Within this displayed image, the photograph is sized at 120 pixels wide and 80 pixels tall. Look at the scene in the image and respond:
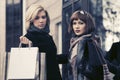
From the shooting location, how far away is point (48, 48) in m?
5.50

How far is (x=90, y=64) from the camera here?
17.2 feet

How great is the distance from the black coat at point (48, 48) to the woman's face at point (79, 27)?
31cm

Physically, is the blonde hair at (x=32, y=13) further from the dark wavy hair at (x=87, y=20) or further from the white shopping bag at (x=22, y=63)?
the white shopping bag at (x=22, y=63)

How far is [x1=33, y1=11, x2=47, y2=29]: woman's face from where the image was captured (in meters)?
5.54

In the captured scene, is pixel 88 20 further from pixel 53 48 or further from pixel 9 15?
pixel 9 15

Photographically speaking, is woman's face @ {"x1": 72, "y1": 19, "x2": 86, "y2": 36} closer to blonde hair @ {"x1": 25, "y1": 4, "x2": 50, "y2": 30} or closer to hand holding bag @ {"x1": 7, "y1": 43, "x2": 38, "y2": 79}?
blonde hair @ {"x1": 25, "y1": 4, "x2": 50, "y2": 30}

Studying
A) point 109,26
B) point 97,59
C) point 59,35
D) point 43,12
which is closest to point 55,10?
point 59,35

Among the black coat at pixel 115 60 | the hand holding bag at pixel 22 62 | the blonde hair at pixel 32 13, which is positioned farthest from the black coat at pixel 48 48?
the black coat at pixel 115 60

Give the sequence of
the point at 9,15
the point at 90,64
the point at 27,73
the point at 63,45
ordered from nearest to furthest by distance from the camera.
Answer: the point at 27,73, the point at 90,64, the point at 63,45, the point at 9,15

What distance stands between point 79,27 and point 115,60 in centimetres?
54

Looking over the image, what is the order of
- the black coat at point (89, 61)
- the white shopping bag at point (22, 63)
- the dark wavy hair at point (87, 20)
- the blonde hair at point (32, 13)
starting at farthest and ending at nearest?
the blonde hair at point (32, 13) < the dark wavy hair at point (87, 20) < the black coat at point (89, 61) < the white shopping bag at point (22, 63)

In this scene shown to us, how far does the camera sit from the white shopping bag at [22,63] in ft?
16.2

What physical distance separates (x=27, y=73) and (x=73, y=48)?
0.74m

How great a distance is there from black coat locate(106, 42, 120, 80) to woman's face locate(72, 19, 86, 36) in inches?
15.8
